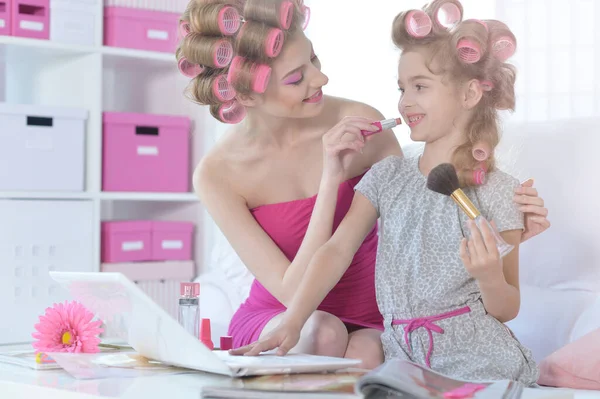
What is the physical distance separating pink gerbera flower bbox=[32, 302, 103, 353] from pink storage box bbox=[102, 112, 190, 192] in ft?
4.89

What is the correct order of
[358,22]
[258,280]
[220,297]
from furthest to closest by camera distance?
[358,22], [220,297], [258,280]

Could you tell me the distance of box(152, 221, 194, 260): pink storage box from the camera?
9.50 feet

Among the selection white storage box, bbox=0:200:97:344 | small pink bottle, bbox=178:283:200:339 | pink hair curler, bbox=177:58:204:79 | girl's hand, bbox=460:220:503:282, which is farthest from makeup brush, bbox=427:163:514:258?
white storage box, bbox=0:200:97:344

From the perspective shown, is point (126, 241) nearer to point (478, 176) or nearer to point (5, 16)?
point (5, 16)

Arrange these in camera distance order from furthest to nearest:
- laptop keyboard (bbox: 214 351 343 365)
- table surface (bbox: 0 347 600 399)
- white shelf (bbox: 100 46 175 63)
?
1. white shelf (bbox: 100 46 175 63)
2. laptop keyboard (bbox: 214 351 343 365)
3. table surface (bbox: 0 347 600 399)

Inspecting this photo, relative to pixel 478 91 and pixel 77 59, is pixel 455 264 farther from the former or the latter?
pixel 77 59

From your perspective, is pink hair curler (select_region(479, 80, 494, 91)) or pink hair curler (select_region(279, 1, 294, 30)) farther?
pink hair curler (select_region(279, 1, 294, 30))

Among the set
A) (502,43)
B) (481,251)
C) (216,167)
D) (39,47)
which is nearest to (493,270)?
(481,251)

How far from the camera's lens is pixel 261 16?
1.65m

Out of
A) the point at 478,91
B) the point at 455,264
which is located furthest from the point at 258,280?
the point at 478,91

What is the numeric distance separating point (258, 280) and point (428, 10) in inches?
26.0

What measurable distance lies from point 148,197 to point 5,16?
2.40 ft

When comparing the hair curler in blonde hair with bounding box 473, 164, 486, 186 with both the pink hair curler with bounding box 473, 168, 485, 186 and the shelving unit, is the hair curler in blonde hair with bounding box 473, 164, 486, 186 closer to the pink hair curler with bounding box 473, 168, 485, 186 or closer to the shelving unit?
the pink hair curler with bounding box 473, 168, 485, 186

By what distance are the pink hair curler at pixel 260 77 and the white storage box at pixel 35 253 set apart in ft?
4.02
